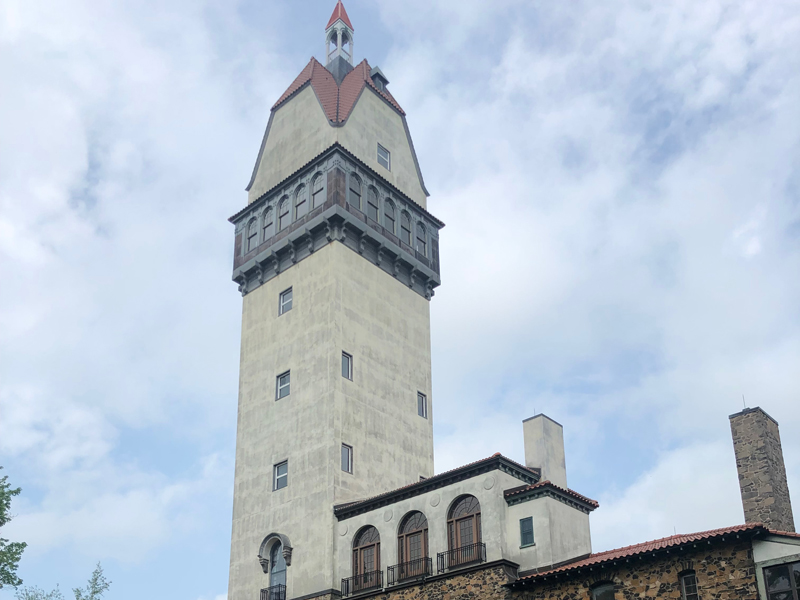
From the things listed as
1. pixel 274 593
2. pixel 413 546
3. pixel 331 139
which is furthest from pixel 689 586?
pixel 331 139

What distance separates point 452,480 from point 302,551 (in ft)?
29.8

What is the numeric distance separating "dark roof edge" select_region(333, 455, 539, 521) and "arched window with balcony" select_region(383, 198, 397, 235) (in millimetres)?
17382

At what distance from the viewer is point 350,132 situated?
53.9 m

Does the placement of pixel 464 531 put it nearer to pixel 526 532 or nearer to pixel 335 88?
pixel 526 532

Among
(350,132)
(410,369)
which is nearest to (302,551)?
(410,369)

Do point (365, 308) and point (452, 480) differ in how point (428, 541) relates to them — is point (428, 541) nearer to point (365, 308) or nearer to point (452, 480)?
point (452, 480)

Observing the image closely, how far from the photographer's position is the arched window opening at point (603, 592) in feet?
108

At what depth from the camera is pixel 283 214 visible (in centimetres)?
5375

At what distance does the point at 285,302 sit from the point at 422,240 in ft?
32.5

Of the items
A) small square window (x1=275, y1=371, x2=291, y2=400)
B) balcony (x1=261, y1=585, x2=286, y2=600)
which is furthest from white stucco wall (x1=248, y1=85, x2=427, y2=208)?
balcony (x1=261, y1=585, x2=286, y2=600)

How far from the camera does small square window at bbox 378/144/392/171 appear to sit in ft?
183

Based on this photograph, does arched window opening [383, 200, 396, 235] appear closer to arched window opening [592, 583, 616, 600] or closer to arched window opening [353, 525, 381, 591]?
arched window opening [353, 525, 381, 591]

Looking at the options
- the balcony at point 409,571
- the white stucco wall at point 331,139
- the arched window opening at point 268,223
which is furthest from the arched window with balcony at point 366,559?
the white stucco wall at point 331,139

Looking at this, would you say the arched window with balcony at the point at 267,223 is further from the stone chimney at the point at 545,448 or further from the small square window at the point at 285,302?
the stone chimney at the point at 545,448
